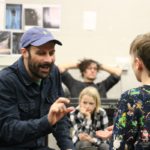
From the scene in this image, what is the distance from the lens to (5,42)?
358cm

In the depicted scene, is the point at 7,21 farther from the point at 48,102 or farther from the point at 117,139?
the point at 117,139

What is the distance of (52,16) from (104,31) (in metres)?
0.52

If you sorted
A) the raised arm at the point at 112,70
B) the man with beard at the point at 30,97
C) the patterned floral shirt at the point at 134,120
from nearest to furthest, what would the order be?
the patterned floral shirt at the point at 134,120
the man with beard at the point at 30,97
the raised arm at the point at 112,70

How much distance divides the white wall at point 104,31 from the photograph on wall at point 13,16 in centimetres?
30

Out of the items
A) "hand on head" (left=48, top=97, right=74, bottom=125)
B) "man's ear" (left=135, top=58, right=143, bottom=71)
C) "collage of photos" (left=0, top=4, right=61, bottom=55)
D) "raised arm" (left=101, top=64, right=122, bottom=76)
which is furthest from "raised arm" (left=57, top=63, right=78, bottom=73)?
"man's ear" (left=135, top=58, right=143, bottom=71)

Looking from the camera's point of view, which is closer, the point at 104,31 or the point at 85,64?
the point at 85,64

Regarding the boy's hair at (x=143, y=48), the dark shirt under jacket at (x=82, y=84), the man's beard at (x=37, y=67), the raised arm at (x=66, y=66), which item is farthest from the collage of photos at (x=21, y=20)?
the boy's hair at (x=143, y=48)

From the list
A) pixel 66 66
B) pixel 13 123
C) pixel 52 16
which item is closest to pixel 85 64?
pixel 66 66

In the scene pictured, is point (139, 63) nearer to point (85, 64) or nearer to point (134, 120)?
point (134, 120)

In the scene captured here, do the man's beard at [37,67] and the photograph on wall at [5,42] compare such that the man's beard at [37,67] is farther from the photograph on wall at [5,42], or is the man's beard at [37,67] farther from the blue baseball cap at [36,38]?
the photograph on wall at [5,42]

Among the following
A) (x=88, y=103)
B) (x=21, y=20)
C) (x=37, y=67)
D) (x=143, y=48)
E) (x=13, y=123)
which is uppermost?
(x=21, y=20)

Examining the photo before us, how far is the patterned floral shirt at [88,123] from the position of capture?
9.74 feet

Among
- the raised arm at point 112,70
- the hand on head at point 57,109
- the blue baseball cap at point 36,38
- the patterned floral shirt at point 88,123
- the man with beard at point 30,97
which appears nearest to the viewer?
the hand on head at point 57,109

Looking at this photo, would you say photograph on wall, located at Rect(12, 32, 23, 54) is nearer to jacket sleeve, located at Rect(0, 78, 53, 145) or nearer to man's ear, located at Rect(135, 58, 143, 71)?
jacket sleeve, located at Rect(0, 78, 53, 145)
